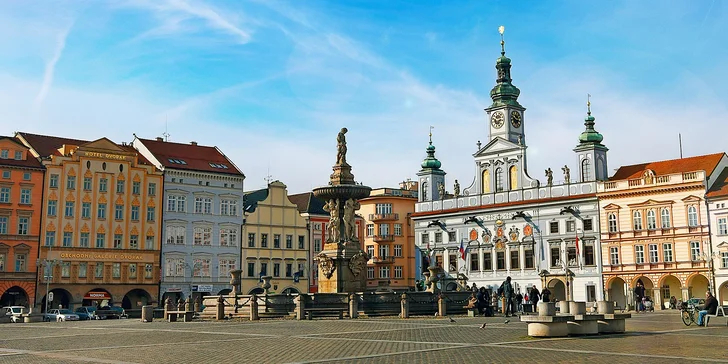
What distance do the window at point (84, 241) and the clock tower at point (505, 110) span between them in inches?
1521

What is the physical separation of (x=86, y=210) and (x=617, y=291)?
148ft

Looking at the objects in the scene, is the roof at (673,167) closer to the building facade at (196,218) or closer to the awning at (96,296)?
the building facade at (196,218)

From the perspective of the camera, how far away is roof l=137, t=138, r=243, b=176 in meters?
72.2

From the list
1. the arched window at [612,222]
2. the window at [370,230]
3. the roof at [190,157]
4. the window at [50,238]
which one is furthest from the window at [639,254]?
the window at [50,238]

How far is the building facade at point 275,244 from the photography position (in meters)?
75.6

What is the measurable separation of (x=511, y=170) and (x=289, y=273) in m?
23.4

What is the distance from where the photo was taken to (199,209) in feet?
239

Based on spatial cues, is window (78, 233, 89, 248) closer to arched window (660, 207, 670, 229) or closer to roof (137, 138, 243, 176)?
roof (137, 138, 243, 176)

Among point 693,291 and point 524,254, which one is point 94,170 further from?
point 693,291

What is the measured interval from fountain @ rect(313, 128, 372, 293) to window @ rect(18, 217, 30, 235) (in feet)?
110

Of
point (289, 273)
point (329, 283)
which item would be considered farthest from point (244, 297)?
point (289, 273)

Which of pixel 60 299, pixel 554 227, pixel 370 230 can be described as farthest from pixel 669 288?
pixel 60 299

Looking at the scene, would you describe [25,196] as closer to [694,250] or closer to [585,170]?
[585,170]

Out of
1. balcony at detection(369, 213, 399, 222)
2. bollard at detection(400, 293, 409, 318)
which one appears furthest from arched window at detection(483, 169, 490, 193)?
bollard at detection(400, 293, 409, 318)
